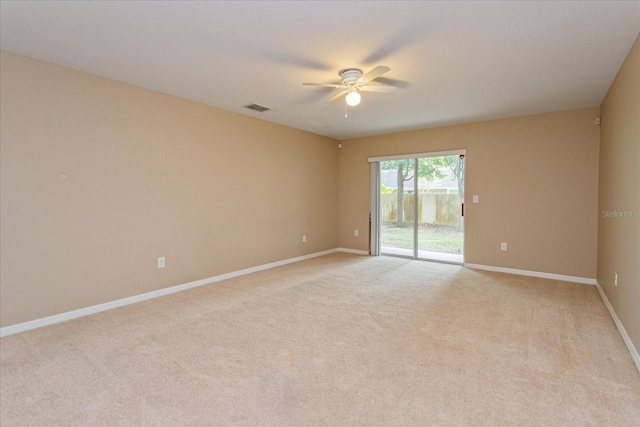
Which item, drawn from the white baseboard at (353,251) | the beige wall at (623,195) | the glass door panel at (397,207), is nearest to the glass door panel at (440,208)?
the glass door panel at (397,207)

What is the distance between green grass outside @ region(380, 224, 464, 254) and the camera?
5508 mm

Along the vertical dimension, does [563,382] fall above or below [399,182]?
below

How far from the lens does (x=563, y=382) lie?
2023 millimetres

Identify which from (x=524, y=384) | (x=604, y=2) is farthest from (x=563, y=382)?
(x=604, y=2)

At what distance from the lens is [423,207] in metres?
5.74

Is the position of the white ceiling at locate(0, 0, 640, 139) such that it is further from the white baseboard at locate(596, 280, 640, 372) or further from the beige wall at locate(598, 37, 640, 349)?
the white baseboard at locate(596, 280, 640, 372)

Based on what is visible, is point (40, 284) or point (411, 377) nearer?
point (411, 377)

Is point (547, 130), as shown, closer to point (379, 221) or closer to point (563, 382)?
point (379, 221)

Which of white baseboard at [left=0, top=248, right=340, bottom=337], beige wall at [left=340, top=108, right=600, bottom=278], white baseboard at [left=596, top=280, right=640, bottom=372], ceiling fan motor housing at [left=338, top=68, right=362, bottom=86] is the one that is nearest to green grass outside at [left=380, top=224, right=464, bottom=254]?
beige wall at [left=340, top=108, right=600, bottom=278]

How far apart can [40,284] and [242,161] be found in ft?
8.78

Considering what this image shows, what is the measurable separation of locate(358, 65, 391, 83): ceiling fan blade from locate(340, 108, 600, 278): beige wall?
2.96 metres

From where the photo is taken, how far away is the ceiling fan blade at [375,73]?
2.59m

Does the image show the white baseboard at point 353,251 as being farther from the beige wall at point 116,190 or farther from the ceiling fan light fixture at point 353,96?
the ceiling fan light fixture at point 353,96

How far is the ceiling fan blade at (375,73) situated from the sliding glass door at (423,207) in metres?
2.97
